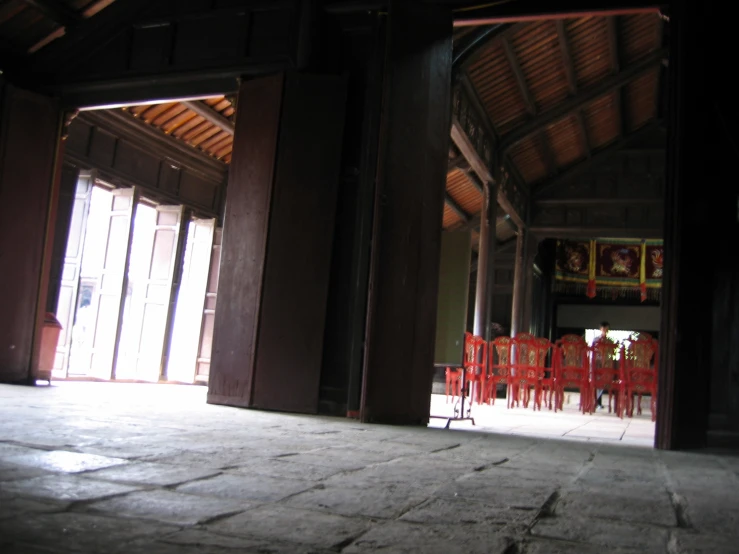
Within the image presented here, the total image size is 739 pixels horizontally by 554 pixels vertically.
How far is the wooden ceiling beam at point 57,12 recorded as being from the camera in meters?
5.74

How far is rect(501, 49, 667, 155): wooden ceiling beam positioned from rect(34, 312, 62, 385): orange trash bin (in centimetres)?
732

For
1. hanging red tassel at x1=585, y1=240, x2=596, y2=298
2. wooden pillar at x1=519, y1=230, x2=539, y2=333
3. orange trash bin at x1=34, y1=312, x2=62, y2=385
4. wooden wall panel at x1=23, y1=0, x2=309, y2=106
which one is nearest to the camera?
wooden wall panel at x1=23, y1=0, x2=309, y2=106

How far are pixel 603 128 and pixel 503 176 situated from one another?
2309 mm

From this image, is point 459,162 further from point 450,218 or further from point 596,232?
point 596,232

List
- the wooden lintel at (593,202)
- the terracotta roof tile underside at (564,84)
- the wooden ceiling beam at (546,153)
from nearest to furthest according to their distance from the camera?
the terracotta roof tile underside at (564,84)
the wooden ceiling beam at (546,153)
the wooden lintel at (593,202)

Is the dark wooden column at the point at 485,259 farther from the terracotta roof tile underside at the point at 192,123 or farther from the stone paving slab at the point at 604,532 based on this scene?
the stone paving slab at the point at 604,532

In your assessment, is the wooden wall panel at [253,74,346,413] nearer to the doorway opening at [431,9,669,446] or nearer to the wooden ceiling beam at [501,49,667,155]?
the doorway opening at [431,9,669,446]

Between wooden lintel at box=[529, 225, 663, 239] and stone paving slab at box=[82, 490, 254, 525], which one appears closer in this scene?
stone paving slab at box=[82, 490, 254, 525]

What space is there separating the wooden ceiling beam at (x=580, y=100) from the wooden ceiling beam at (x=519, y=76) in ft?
0.84

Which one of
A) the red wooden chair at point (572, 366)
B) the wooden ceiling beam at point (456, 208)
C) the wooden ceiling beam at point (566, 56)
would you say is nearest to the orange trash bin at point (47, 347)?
the red wooden chair at point (572, 366)

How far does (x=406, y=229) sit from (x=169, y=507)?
10.4 feet

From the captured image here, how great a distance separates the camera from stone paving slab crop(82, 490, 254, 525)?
1489 mm

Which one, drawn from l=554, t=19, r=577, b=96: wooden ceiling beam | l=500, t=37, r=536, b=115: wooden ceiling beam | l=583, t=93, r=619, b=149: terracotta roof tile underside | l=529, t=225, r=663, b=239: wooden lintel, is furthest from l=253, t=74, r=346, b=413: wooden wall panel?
l=529, t=225, r=663, b=239: wooden lintel

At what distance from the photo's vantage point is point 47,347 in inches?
250
